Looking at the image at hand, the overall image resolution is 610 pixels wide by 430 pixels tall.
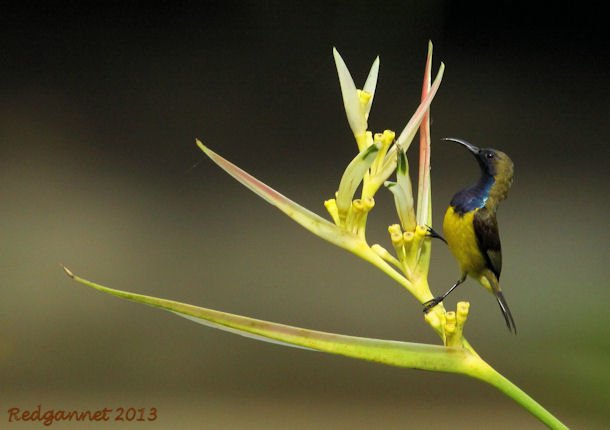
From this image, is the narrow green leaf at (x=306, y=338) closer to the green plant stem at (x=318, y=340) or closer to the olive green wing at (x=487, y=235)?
the green plant stem at (x=318, y=340)

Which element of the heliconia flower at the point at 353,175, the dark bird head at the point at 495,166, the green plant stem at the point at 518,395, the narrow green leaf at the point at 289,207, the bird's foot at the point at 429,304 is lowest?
the green plant stem at the point at 518,395

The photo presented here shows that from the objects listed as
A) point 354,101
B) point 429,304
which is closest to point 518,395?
point 429,304

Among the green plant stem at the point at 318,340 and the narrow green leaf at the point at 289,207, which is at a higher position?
the narrow green leaf at the point at 289,207

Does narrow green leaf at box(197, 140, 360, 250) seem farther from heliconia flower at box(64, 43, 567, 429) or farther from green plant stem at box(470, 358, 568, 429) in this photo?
green plant stem at box(470, 358, 568, 429)

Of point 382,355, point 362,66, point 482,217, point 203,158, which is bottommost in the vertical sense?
point 382,355

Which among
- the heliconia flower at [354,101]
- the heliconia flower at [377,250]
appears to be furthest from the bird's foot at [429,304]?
the heliconia flower at [354,101]

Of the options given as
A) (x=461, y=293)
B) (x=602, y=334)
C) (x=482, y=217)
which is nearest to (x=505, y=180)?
(x=482, y=217)

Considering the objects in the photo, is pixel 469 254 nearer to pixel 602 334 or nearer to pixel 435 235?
pixel 435 235

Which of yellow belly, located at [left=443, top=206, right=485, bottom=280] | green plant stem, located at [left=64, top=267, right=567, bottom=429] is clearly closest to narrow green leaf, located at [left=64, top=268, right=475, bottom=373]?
green plant stem, located at [left=64, top=267, right=567, bottom=429]
